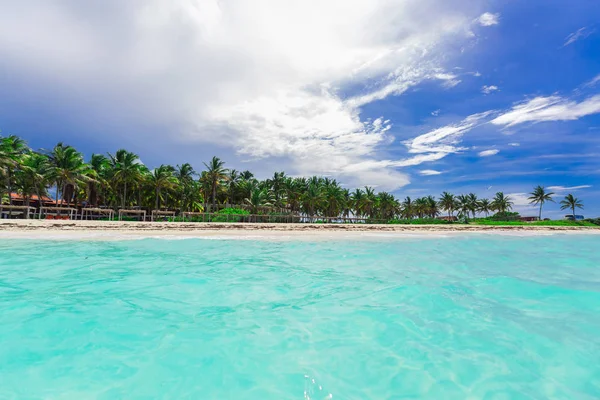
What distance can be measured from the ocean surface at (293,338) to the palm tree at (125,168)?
3812 cm

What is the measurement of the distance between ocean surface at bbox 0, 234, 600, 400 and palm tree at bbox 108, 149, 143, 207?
38117 millimetres

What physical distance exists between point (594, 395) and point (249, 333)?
3928 mm

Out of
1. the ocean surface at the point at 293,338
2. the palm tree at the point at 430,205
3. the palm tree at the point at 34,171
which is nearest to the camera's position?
the ocean surface at the point at 293,338

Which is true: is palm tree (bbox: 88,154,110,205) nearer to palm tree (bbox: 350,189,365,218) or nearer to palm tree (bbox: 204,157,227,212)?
palm tree (bbox: 204,157,227,212)

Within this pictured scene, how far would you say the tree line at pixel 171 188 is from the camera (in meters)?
34.6

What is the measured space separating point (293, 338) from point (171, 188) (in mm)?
48263

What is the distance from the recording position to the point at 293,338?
4.08 meters

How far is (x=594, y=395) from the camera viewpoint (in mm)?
2980

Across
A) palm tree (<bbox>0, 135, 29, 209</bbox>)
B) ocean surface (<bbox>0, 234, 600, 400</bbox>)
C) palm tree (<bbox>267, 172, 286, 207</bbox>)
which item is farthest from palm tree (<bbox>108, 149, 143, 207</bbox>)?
ocean surface (<bbox>0, 234, 600, 400</bbox>)

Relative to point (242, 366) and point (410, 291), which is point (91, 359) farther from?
point (410, 291)

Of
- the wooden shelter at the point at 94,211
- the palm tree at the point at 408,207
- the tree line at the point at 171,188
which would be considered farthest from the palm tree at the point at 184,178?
the palm tree at the point at 408,207

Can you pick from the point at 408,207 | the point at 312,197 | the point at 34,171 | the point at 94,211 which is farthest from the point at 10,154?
the point at 408,207

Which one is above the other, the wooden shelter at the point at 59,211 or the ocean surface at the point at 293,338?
the wooden shelter at the point at 59,211

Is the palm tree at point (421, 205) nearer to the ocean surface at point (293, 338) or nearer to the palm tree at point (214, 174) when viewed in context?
the palm tree at point (214, 174)
